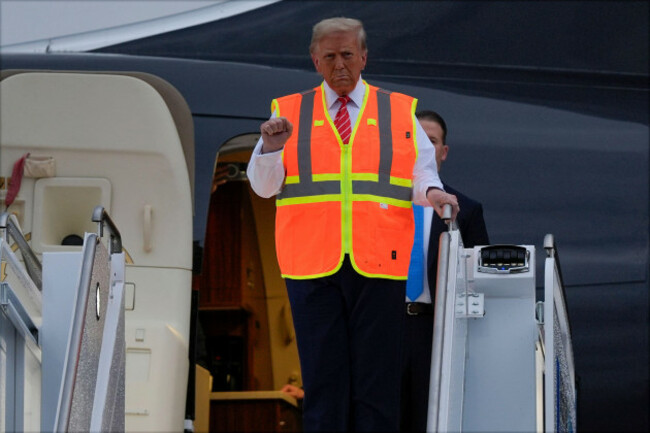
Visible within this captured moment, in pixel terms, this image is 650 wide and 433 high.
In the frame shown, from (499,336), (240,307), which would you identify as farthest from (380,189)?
(240,307)

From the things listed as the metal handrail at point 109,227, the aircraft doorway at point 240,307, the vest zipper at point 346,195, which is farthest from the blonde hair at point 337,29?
the aircraft doorway at point 240,307

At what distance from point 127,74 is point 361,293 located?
1.98 meters

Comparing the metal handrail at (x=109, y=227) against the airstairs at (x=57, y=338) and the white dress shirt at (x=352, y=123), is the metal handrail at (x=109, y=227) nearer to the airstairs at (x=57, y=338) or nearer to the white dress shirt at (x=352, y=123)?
the airstairs at (x=57, y=338)

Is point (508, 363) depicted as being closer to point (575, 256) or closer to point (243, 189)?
point (575, 256)

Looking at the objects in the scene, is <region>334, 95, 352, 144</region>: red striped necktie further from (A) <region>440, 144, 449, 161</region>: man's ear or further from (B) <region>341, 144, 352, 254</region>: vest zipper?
(A) <region>440, 144, 449, 161</region>: man's ear

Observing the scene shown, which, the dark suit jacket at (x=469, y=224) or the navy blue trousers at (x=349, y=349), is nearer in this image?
the navy blue trousers at (x=349, y=349)

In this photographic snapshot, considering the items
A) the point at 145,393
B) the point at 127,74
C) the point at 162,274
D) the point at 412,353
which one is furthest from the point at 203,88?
the point at 412,353

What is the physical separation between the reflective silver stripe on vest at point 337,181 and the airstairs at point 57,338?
1.82 feet

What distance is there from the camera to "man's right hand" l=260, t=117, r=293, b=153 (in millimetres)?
3645

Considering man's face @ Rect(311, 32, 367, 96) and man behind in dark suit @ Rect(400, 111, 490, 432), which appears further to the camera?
man behind in dark suit @ Rect(400, 111, 490, 432)

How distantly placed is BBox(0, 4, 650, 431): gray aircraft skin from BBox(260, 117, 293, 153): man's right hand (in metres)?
1.63

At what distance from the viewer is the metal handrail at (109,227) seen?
12.3ft

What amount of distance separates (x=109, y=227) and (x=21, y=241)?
0.36 metres

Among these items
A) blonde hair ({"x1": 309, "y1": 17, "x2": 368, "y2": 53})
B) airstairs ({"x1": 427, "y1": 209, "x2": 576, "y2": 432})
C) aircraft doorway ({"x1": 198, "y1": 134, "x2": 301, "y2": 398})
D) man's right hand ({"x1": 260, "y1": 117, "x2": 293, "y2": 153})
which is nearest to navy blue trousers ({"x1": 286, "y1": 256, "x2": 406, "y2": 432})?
airstairs ({"x1": 427, "y1": 209, "x2": 576, "y2": 432})
